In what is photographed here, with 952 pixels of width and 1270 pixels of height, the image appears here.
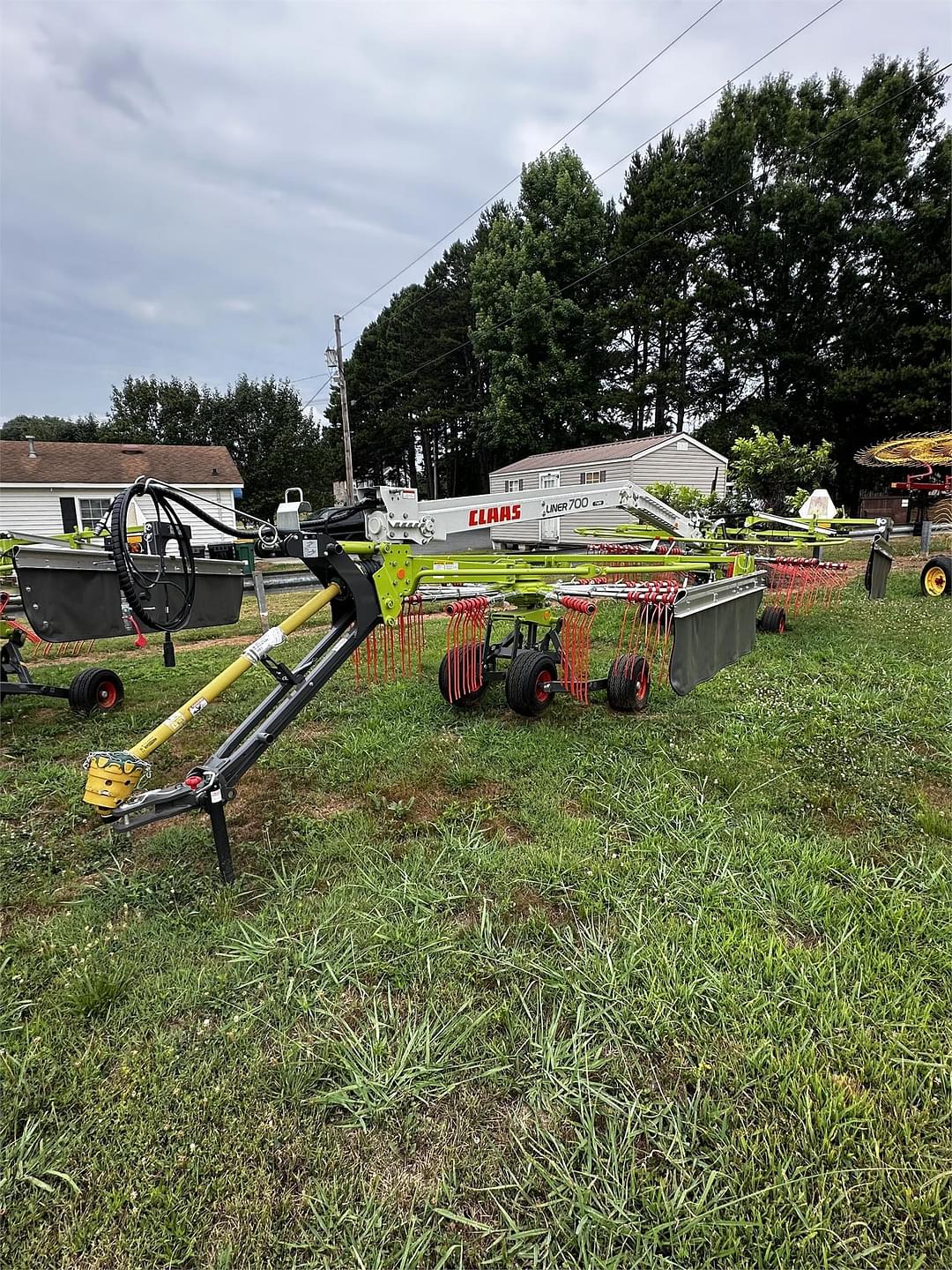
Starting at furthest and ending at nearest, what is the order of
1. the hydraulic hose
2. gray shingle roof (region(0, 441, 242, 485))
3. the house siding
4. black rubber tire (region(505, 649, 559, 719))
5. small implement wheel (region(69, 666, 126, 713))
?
gray shingle roof (region(0, 441, 242, 485)) < the house siding < small implement wheel (region(69, 666, 126, 713)) < black rubber tire (region(505, 649, 559, 719)) < the hydraulic hose

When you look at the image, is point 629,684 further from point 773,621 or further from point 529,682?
point 773,621

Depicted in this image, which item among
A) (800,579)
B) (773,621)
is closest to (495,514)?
(773,621)

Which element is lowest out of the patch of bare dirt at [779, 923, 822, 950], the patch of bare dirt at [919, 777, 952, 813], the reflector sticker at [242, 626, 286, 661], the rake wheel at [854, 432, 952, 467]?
the patch of bare dirt at [779, 923, 822, 950]

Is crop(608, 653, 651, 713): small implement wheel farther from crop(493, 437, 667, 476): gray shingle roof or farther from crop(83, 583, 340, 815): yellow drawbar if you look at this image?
crop(493, 437, 667, 476): gray shingle roof

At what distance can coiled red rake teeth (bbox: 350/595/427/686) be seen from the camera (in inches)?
186

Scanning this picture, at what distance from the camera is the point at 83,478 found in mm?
24516

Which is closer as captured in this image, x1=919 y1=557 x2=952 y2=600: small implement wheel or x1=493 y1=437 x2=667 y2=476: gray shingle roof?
x1=919 y1=557 x2=952 y2=600: small implement wheel

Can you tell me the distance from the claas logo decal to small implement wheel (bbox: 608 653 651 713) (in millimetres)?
1684

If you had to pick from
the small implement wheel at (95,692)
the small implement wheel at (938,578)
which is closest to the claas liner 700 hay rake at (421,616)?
the small implement wheel at (95,692)

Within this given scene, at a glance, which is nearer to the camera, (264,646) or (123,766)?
(123,766)

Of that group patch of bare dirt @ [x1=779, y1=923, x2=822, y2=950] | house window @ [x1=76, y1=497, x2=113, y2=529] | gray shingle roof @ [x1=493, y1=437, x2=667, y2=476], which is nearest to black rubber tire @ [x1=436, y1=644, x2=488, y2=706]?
patch of bare dirt @ [x1=779, y1=923, x2=822, y2=950]

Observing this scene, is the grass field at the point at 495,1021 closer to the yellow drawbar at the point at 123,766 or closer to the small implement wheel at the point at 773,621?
the yellow drawbar at the point at 123,766

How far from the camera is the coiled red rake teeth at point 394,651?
15.5ft

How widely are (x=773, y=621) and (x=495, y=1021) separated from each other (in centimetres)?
739
